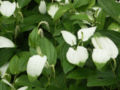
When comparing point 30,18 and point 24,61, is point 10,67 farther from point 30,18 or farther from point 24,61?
point 30,18

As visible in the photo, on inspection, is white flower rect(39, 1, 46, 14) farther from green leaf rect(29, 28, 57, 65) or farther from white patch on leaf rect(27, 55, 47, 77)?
white patch on leaf rect(27, 55, 47, 77)

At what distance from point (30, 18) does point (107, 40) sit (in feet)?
1.08

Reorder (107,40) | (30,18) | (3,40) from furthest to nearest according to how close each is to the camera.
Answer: (30,18), (3,40), (107,40)

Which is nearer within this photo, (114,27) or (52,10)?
(114,27)

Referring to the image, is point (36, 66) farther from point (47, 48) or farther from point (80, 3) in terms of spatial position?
point (80, 3)

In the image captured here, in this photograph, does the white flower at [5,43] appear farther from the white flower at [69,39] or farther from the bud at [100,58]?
the bud at [100,58]

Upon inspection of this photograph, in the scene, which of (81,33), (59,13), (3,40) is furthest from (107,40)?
(3,40)

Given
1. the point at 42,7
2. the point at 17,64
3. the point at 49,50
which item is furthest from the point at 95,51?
the point at 42,7

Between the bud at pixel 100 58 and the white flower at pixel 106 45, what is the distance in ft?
0.07

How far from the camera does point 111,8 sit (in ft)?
2.42

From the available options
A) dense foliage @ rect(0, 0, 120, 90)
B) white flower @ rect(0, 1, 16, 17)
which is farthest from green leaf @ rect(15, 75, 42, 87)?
white flower @ rect(0, 1, 16, 17)

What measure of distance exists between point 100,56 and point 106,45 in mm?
50

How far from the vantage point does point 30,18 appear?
0.89m

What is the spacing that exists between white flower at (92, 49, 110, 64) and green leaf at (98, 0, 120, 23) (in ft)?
0.45
